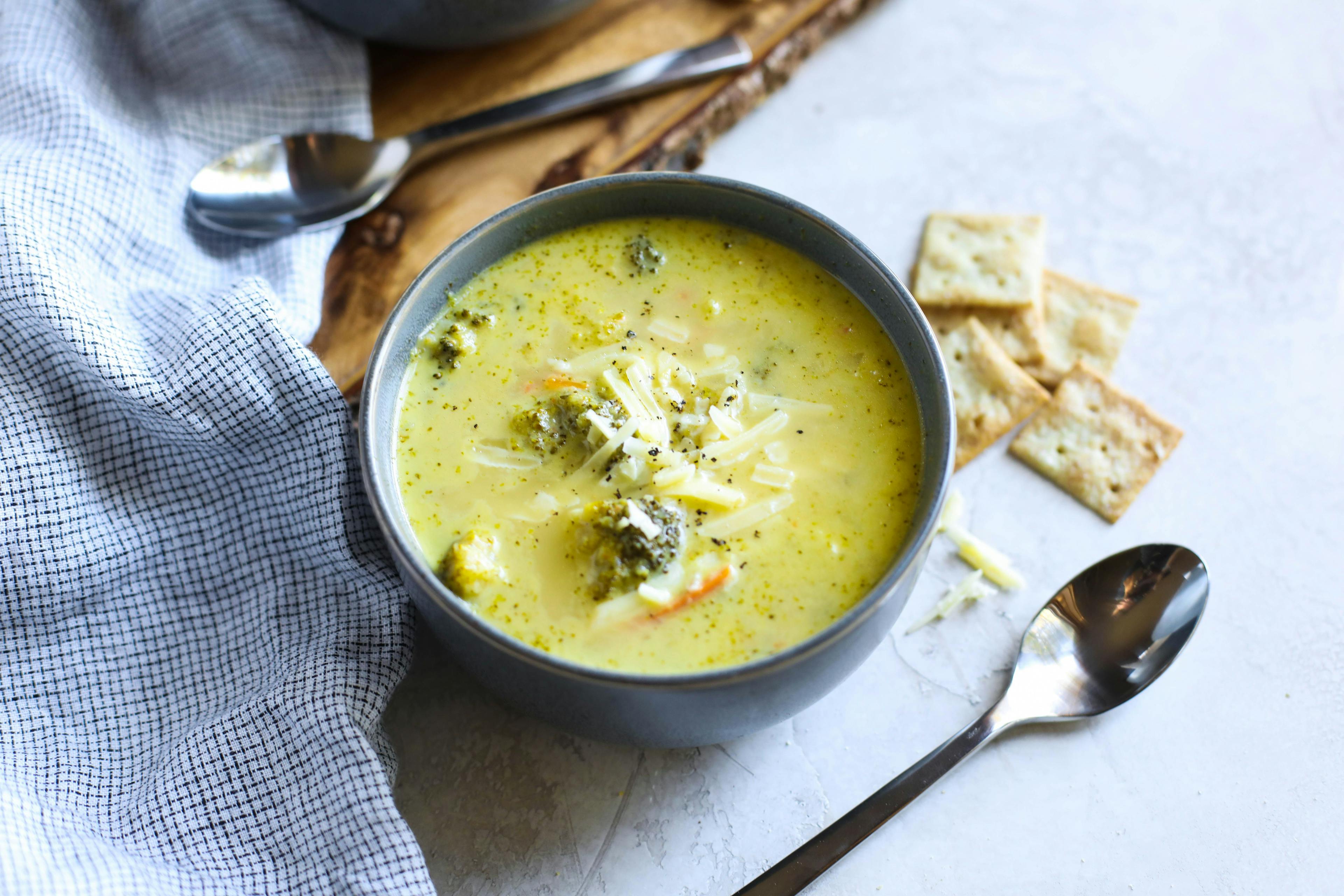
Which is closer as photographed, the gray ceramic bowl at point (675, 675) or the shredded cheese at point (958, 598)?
the gray ceramic bowl at point (675, 675)

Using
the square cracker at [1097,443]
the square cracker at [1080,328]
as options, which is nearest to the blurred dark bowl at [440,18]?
A: the square cracker at [1080,328]

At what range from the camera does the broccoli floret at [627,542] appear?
7.15ft

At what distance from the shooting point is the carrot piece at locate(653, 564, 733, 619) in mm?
2191

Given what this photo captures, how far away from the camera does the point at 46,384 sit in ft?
7.96

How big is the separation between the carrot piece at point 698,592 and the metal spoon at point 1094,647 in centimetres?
63

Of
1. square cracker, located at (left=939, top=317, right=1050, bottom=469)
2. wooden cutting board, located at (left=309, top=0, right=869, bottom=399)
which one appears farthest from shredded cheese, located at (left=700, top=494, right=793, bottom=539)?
wooden cutting board, located at (left=309, top=0, right=869, bottom=399)

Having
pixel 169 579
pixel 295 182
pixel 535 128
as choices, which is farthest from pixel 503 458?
pixel 535 128

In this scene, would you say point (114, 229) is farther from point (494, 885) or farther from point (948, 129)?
point (948, 129)

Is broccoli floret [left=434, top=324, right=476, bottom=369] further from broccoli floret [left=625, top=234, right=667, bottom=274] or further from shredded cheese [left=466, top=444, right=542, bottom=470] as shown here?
broccoli floret [left=625, top=234, right=667, bottom=274]

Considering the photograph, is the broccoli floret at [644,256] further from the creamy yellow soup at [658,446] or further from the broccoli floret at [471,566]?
the broccoli floret at [471,566]

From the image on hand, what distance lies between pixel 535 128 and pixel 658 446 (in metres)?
1.41

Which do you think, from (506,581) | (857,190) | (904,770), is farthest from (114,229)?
(904,770)

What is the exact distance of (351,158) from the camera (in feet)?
10.3

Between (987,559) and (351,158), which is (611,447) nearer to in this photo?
(987,559)
